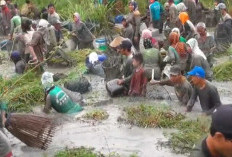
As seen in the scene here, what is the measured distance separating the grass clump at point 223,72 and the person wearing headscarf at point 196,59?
3.80ft

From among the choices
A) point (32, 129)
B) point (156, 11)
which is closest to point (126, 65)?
point (32, 129)

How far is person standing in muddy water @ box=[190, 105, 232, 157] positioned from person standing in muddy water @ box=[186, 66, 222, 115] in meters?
4.99

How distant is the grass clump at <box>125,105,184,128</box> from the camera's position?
27.9 feet

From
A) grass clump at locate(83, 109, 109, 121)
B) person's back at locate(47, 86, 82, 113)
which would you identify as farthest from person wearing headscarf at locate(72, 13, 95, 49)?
grass clump at locate(83, 109, 109, 121)

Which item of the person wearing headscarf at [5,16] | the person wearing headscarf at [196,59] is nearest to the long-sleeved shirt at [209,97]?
the person wearing headscarf at [196,59]

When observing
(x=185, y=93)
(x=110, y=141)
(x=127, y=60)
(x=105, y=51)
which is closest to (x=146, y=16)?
(x=105, y=51)

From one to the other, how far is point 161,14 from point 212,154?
45.4 feet

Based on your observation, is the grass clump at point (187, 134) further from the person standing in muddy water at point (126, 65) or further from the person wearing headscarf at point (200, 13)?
the person wearing headscarf at point (200, 13)

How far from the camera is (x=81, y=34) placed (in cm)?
1423

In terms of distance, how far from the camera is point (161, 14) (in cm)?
1652

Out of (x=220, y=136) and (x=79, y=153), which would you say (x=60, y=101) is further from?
(x=220, y=136)

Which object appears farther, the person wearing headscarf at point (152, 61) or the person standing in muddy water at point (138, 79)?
Answer: the person wearing headscarf at point (152, 61)

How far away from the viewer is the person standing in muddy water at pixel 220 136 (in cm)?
284

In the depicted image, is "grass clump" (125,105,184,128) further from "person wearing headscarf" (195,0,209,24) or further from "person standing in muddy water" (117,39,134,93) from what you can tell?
"person wearing headscarf" (195,0,209,24)
